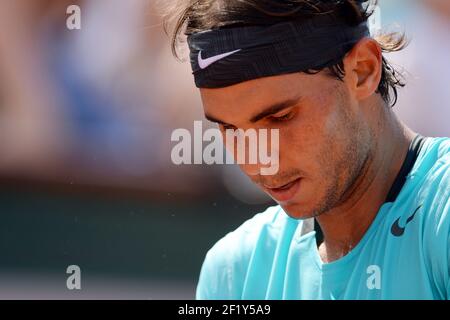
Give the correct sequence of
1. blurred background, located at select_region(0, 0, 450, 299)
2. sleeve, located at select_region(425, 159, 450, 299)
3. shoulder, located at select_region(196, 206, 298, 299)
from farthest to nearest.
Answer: blurred background, located at select_region(0, 0, 450, 299) → shoulder, located at select_region(196, 206, 298, 299) → sleeve, located at select_region(425, 159, 450, 299)

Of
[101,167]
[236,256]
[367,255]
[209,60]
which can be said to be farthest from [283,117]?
[101,167]

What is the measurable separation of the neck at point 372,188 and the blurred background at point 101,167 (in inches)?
72.9

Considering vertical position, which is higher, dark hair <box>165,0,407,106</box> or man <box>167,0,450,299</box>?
dark hair <box>165,0,407,106</box>

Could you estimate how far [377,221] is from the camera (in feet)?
5.88

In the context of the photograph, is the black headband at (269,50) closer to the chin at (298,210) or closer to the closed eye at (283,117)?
the closed eye at (283,117)

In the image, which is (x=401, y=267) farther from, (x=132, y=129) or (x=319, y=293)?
(x=132, y=129)

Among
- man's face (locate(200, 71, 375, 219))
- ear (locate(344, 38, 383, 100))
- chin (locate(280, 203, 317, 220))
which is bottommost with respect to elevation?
chin (locate(280, 203, 317, 220))

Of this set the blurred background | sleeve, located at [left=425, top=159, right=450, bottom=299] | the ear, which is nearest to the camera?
sleeve, located at [left=425, top=159, right=450, bottom=299]

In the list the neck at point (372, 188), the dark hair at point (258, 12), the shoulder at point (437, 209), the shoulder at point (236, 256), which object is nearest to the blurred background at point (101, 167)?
the shoulder at point (236, 256)

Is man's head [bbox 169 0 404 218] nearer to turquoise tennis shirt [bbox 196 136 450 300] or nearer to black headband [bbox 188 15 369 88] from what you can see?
black headband [bbox 188 15 369 88]

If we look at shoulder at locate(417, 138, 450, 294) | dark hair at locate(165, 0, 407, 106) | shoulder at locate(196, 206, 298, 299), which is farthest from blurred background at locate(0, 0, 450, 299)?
Answer: shoulder at locate(417, 138, 450, 294)

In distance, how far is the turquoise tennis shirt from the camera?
163 cm
